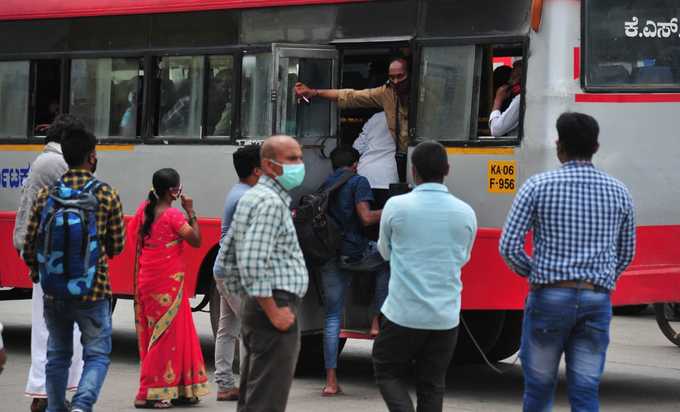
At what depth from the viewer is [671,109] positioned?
10266mm

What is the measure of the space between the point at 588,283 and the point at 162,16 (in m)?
6.11

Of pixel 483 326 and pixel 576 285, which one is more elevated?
pixel 576 285

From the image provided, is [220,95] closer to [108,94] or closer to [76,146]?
[108,94]

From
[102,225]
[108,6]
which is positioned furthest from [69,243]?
[108,6]

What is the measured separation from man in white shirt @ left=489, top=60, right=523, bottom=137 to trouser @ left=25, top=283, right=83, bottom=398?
3.20 m

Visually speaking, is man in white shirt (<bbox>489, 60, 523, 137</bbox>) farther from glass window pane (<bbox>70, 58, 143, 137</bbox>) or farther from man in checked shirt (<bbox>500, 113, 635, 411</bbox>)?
glass window pane (<bbox>70, 58, 143, 137</bbox>)

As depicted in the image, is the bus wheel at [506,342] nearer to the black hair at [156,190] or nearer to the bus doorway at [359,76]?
the bus doorway at [359,76]

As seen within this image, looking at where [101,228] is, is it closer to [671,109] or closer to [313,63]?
[313,63]

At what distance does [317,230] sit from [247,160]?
36.7 inches

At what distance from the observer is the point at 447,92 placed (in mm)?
10570

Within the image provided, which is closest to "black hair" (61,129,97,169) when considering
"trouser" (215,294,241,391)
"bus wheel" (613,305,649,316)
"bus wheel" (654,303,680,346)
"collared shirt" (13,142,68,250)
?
"collared shirt" (13,142,68,250)

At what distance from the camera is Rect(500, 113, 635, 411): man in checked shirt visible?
7.05 meters

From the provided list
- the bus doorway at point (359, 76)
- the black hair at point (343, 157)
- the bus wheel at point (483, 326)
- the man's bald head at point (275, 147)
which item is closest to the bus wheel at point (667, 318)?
the bus wheel at point (483, 326)

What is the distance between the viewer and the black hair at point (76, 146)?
327 inches
